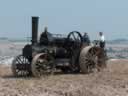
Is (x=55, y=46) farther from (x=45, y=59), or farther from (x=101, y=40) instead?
(x=101, y=40)

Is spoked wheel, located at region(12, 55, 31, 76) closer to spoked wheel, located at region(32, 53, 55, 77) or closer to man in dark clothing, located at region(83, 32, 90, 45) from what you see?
spoked wheel, located at region(32, 53, 55, 77)

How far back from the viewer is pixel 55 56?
20859mm

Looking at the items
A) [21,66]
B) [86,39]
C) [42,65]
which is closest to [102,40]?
[86,39]

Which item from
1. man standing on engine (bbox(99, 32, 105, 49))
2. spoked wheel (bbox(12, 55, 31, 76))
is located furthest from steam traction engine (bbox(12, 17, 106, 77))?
man standing on engine (bbox(99, 32, 105, 49))

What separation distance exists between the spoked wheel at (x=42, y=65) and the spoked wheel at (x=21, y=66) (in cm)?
86

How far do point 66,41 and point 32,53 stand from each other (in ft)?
7.61

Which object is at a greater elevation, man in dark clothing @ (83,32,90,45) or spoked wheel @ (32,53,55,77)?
Answer: man in dark clothing @ (83,32,90,45)

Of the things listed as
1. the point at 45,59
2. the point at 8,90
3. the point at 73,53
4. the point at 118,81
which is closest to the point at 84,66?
the point at 73,53

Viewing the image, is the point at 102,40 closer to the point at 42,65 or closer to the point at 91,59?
the point at 91,59

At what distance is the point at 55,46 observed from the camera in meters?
21.0

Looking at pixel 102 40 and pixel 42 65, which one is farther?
pixel 102 40

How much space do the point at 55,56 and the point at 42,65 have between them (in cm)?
153

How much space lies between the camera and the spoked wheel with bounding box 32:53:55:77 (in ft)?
62.6

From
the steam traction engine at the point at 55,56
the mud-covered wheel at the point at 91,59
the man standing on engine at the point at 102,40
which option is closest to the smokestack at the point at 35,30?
the steam traction engine at the point at 55,56
